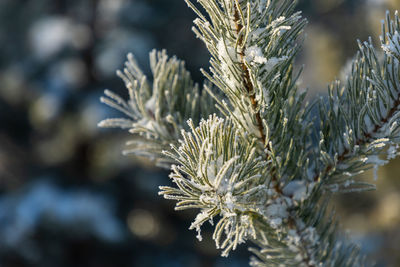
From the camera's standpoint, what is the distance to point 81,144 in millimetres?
4043

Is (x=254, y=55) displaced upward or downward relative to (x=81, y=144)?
downward

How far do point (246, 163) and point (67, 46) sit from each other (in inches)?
149

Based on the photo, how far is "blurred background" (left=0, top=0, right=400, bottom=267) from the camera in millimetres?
3676

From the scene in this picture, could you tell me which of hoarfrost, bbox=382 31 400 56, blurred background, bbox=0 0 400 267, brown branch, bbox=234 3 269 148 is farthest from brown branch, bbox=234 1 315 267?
blurred background, bbox=0 0 400 267

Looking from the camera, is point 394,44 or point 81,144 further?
point 81,144

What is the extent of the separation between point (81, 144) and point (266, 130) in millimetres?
3656

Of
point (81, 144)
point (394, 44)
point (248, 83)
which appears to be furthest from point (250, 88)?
point (81, 144)

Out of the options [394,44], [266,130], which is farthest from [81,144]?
[394,44]

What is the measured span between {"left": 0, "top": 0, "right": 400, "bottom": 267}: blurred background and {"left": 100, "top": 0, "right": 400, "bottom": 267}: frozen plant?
2899 mm

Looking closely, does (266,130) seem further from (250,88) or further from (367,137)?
(367,137)

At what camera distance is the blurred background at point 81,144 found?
3676 mm

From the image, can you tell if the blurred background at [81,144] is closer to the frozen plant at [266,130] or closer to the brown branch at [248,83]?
the frozen plant at [266,130]

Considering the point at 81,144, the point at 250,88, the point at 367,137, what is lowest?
the point at 367,137

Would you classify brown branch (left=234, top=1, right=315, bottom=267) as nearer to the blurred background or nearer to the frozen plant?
the frozen plant
